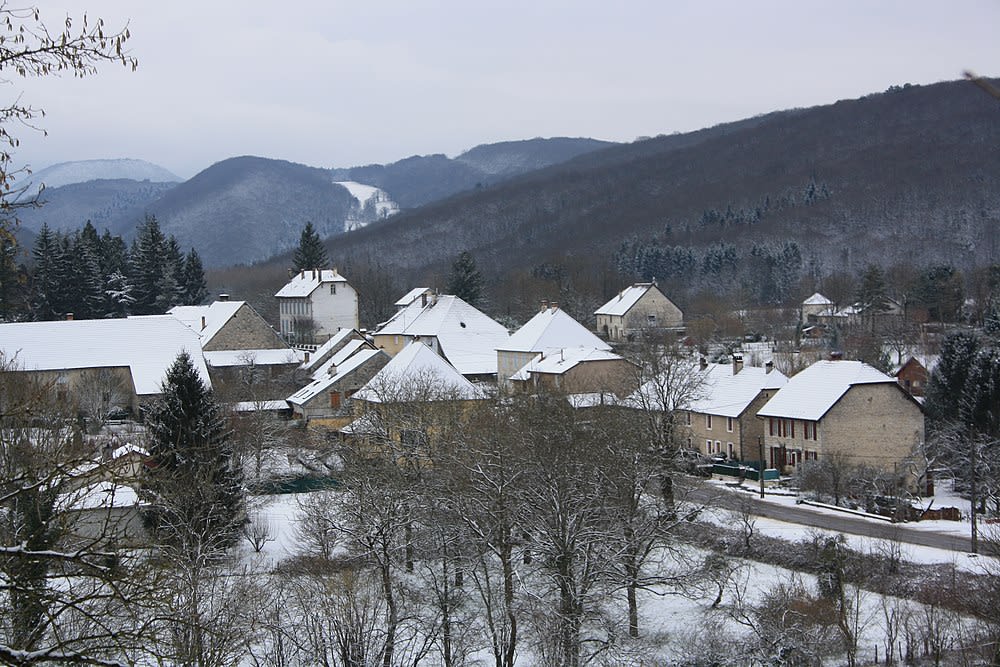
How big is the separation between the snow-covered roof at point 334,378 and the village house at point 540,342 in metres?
9.89

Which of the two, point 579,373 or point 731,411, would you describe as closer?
point 731,411

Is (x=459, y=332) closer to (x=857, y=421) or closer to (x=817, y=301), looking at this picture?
(x=857, y=421)

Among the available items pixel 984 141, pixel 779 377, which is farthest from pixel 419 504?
pixel 984 141

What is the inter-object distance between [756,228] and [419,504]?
13847cm

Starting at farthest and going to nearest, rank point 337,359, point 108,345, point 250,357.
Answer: point 250,357 < point 337,359 < point 108,345

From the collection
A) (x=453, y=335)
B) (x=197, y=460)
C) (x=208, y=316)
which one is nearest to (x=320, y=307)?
(x=208, y=316)

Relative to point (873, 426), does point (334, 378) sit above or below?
above

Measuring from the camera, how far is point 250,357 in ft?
209

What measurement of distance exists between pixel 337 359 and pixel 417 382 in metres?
17.3

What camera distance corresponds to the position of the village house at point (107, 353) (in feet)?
170

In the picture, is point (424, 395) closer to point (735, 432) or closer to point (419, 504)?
point (419, 504)

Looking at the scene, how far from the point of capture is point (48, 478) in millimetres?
7008

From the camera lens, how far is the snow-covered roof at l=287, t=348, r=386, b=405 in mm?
51062

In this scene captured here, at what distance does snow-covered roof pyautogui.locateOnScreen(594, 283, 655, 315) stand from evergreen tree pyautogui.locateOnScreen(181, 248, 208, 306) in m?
33.1
